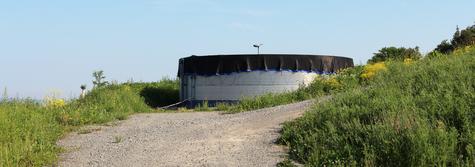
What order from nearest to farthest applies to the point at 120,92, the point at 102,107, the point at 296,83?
the point at 102,107 < the point at 120,92 < the point at 296,83

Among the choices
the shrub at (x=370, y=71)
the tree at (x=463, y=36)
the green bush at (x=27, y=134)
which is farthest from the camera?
the tree at (x=463, y=36)

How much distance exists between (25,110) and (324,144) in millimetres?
6557

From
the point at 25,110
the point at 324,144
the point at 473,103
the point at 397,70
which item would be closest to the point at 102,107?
the point at 25,110

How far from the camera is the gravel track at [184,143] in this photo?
27.2 ft

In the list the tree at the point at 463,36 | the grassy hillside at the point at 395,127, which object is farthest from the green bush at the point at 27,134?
the tree at the point at 463,36

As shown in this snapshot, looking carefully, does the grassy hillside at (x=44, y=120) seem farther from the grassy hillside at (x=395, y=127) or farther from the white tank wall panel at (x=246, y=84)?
the grassy hillside at (x=395, y=127)

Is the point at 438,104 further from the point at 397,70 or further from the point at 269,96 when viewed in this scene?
the point at 269,96

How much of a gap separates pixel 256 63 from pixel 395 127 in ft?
43.5

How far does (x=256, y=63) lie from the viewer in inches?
822

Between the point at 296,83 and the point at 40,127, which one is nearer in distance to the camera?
the point at 40,127

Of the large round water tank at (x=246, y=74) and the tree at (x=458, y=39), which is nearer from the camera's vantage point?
the large round water tank at (x=246, y=74)

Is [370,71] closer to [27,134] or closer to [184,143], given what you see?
[184,143]

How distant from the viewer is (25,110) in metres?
11.8

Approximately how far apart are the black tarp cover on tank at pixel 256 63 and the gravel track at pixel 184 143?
26.7 ft
